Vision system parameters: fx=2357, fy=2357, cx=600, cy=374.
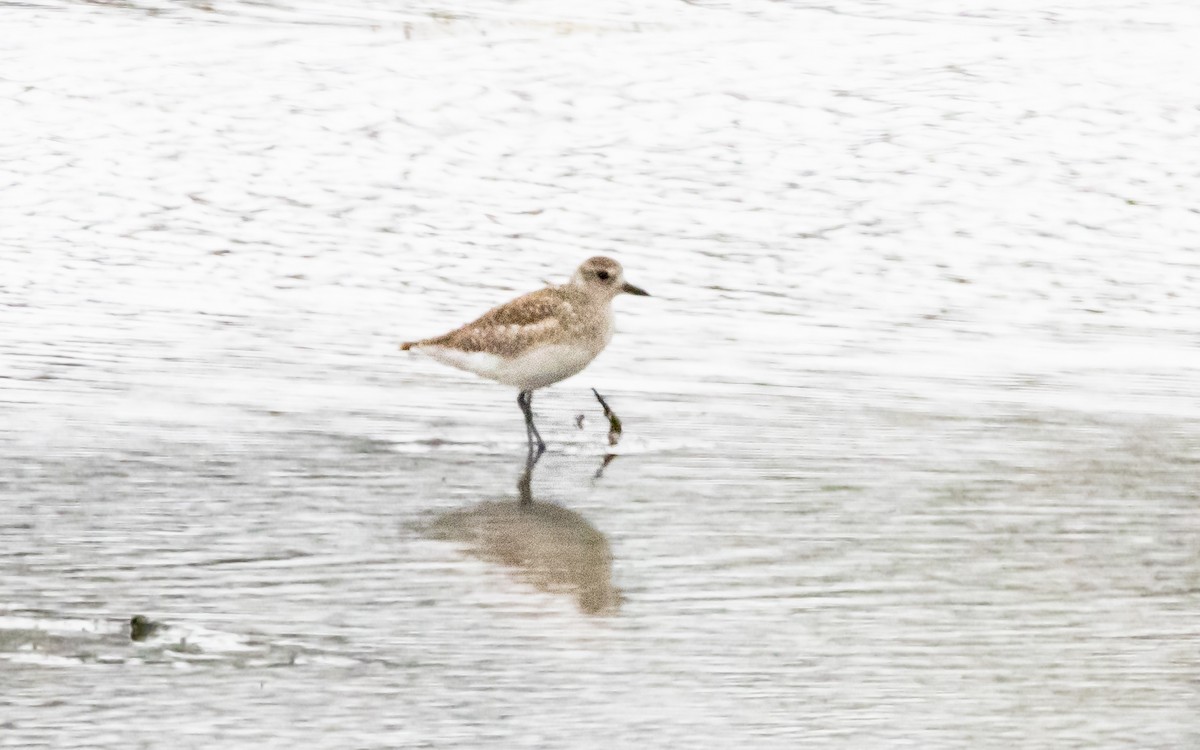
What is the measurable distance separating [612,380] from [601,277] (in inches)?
20.9

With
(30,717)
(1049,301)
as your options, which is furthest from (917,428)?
(30,717)

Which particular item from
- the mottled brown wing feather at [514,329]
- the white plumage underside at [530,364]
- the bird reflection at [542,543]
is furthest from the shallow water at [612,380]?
the mottled brown wing feather at [514,329]

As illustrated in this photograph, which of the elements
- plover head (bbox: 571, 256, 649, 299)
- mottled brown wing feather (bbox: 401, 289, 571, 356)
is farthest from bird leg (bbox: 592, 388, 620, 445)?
plover head (bbox: 571, 256, 649, 299)

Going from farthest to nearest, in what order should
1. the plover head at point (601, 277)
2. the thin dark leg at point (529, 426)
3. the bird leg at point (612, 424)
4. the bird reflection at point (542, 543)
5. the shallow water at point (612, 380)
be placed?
the plover head at point (601, 277), the bird leg at point (612, 424), the thin dark leg at point (529, 426), the bird reflection at point (542, 543), the shallow water at point (612, 380)

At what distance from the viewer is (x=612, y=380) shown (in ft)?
33.8

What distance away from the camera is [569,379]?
10602mm

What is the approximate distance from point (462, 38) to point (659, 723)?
13001mm

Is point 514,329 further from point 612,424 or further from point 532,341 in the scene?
point 612,424

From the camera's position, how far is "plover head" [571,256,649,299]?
993cm

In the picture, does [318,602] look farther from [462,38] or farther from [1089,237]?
[462,38]

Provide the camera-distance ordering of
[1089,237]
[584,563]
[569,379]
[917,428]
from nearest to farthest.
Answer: [584,563] → [917,428] → [569,379] → [1089,237]

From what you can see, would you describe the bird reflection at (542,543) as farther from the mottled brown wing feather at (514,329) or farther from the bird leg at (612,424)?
the mottled brown wing feather at (514,329)

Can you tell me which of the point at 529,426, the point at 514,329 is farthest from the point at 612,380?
the point at 529,426

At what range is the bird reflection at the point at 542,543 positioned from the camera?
6.88m
